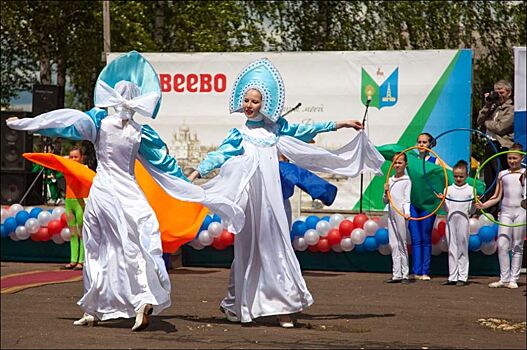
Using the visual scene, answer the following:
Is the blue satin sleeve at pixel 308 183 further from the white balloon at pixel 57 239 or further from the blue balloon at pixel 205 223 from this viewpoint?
the white balloon at pixel 57 239

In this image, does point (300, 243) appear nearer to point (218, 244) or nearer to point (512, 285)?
point (218, 244)

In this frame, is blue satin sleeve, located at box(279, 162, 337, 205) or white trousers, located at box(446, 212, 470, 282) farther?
white trousers, located at box(446, 212, 470, 282)

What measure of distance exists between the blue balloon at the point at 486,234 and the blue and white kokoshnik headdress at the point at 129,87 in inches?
210

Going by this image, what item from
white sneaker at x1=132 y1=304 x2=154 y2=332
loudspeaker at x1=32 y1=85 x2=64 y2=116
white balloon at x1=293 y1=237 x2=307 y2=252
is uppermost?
loudspeaker at x1=32 y1=85 x2=64 y2=116

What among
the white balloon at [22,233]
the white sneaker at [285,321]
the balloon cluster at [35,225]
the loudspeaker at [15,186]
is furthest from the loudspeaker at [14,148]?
the white sneaker at [285,321]

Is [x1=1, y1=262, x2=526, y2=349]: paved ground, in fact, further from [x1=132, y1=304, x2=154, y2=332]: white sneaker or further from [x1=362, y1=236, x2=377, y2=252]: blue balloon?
[x1=362, y1=236, x2=377, y2=252]: blue balloon

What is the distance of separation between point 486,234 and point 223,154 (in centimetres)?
507

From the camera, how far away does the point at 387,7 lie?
107 ft

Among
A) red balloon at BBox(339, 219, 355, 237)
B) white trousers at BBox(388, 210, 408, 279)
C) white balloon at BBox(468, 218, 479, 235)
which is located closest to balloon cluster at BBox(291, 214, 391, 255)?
red balloon at BBox(339, 219, 355, 237)

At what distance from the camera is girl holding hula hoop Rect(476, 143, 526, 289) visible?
13367 mm

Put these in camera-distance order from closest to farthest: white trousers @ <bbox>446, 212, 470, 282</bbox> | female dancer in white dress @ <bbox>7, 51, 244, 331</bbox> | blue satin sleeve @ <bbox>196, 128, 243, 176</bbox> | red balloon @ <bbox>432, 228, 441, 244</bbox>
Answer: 1. female dancer in white dress @ <bbox>7, 51, 244, 331</bbox>
2. blue satin sleeve @ <bbox>196, 128, 243, 176</bbox>
3. white trousers @ <bbox>446, 212, 470, 282</bbox>
4. red balloon @ <bbox>432, 228, 441, 244</bbox>

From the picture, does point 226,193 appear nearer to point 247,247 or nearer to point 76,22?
point 247,247

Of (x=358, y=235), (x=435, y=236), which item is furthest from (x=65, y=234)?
(x=435, y=236)

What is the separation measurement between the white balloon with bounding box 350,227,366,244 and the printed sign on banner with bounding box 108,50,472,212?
5.16 metres
